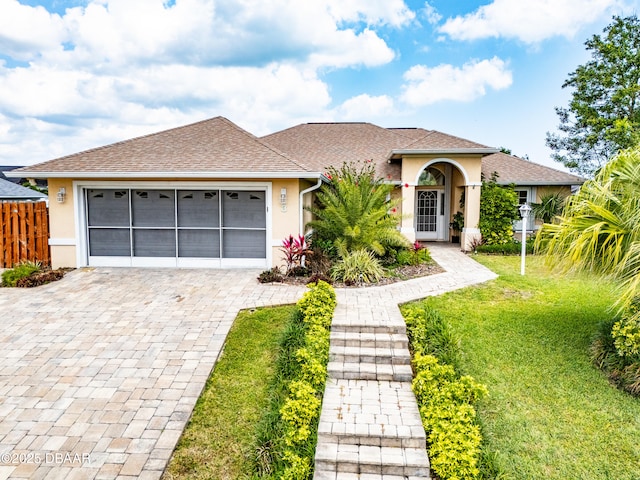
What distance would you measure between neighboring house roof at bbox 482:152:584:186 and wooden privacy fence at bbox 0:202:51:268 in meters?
15.7

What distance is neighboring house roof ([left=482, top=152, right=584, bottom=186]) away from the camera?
1666 centimetres

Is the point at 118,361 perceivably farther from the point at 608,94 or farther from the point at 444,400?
the point at 608,94

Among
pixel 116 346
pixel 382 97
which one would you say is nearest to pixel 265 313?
pixel 116 346

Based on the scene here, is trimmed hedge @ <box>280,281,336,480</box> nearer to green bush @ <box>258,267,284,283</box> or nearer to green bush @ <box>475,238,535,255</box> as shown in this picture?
green bush @ <box>258,267,284,283</box>

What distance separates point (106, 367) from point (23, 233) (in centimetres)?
831

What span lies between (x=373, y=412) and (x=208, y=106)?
17.4m

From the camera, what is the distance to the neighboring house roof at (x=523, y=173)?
54.6 ft

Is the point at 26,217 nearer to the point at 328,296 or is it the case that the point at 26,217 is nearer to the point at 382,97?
the point at 328,296

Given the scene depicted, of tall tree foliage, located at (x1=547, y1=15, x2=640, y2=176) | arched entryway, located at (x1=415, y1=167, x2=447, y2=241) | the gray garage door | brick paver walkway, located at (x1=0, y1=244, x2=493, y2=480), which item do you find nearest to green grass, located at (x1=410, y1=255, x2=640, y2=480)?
brick paver walkway, located at (x1=0, y1=244, x2=493, y2=480)

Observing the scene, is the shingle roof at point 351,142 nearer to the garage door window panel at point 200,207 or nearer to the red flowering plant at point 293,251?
the garage door window panel at point 200,207

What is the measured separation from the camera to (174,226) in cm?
1134

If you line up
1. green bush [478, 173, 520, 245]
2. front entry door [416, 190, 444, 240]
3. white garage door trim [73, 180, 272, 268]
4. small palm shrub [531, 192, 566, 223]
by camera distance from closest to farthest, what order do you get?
white garage door trim [73, 180, 272, 268] → green bush [478, 173, 520, 245] → small palm shrub [531, 192, 566, 223] → front entry door [416, 190, 444, 240]

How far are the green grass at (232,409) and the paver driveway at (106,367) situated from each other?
0.50ft

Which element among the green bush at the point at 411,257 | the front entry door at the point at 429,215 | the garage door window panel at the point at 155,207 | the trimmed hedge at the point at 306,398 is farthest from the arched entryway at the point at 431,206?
the trimmed hedge at the point at 306,398
